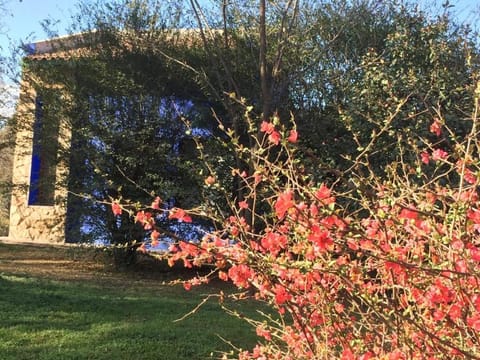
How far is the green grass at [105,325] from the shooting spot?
180 inches

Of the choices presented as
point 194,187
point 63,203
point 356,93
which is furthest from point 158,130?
point 356,93

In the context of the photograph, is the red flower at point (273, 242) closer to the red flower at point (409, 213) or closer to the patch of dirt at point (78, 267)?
the red flower at point (409, 213)

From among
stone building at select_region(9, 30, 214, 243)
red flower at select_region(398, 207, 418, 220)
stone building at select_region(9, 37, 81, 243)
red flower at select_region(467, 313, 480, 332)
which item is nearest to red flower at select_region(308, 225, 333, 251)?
red flower at select_region(398, 207, 418, 220)

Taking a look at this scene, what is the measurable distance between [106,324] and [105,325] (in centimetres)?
5

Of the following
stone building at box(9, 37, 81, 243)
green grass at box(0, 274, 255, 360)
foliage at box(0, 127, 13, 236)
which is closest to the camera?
green grass at box(0, 274, 255, 360)

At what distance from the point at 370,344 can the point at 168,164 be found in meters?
7.24

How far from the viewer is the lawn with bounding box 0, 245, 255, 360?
458 centimetres

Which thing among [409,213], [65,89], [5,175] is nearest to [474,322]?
[409,213]

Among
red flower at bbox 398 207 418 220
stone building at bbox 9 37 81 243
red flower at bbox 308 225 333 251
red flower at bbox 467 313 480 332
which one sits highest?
stone building at bbox 9 37 81 243

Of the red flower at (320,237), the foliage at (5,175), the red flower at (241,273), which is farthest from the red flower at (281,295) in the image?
the foliage at (5,175)

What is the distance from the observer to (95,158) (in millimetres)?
9406

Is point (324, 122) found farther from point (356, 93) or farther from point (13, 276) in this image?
point (13, 276)

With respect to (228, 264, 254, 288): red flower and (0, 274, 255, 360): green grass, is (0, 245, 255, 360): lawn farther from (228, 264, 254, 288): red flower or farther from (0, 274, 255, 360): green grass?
(228, 264, 254, 288): red flower

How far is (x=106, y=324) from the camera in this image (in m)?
5.43
